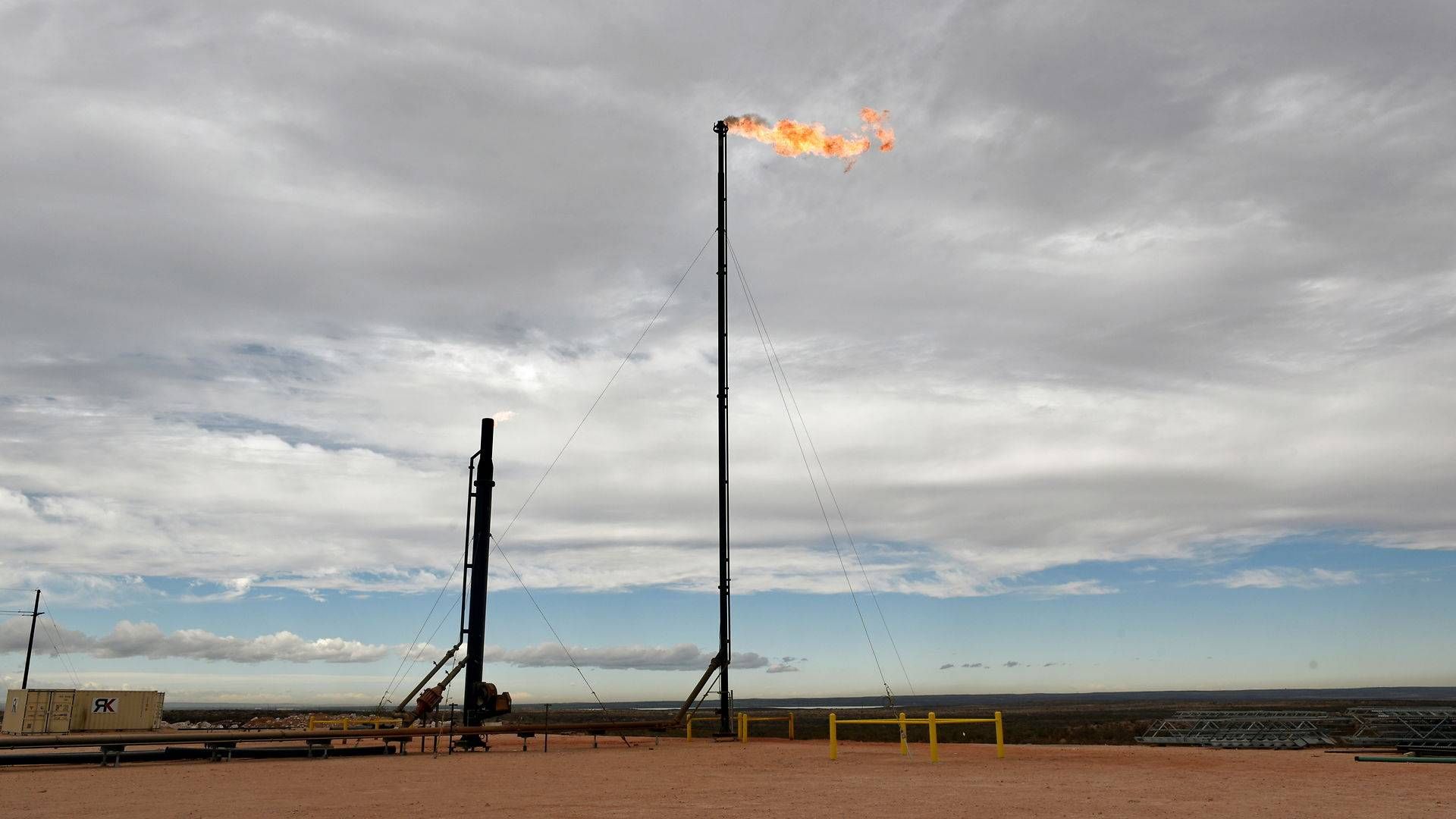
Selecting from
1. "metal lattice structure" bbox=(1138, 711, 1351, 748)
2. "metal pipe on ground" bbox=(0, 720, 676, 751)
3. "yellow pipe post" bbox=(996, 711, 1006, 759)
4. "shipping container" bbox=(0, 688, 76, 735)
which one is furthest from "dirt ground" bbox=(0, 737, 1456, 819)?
"shipping container" bbox=(0, 688, 76, 735)

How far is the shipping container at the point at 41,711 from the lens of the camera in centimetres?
5816

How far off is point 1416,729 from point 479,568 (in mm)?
29909

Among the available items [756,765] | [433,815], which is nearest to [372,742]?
[756,765]

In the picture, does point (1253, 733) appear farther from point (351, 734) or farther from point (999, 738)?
point (351, 734)

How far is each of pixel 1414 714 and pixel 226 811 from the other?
28095 millimetres

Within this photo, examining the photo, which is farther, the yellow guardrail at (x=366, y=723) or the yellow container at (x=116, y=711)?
the yellow container at (x=116, y=711)

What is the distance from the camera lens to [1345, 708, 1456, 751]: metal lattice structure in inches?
979

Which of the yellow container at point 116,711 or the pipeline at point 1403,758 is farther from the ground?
the pipeline at point 1403,758

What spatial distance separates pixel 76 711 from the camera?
59.6 m

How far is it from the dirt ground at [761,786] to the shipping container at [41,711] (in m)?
41.0

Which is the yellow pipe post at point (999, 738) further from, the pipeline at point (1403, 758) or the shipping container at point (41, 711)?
the shipping container at point (41, 711)

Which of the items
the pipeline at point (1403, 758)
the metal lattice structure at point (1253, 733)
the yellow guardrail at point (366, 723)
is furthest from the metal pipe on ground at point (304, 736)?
the pipeline at point (1403, 758)

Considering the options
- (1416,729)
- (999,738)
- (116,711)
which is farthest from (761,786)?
(116,711)

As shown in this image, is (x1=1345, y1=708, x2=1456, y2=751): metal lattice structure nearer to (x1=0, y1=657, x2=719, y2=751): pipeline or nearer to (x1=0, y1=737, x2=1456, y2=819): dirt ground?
(x1=0, y1=737, x2=1456, y2=819): dirt ground
